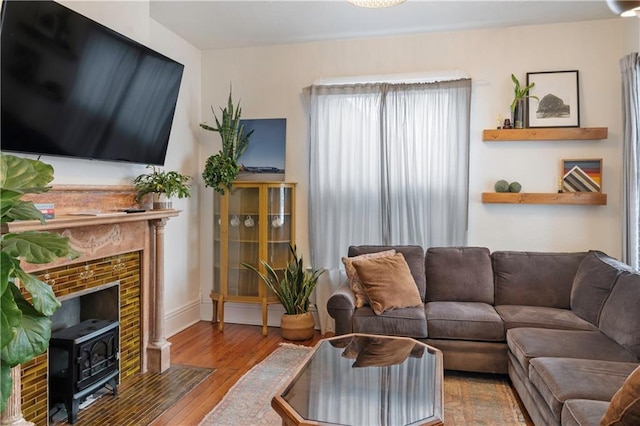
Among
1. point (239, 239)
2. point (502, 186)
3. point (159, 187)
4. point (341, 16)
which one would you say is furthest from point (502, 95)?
point (159, 187)

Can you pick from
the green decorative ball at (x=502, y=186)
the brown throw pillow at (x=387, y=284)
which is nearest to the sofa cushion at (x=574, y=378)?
the brown throw pillow at (x=387, y=284)

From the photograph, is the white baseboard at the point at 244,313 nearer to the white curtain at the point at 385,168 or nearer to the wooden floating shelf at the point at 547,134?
the white curtain at the point at 385,168

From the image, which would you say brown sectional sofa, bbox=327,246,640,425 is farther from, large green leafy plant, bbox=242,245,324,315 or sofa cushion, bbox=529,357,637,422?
large green leafy plant, bbox=242,245,324,315

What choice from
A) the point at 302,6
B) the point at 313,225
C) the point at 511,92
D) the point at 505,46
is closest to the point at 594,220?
the point at 511,92

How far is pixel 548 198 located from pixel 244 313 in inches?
119

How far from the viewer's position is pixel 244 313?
14.7ft

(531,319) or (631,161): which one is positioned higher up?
(631,161)

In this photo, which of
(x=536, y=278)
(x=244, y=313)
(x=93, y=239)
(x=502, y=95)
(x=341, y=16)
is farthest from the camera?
(x=244, y=313)

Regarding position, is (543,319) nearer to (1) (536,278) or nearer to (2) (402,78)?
(1) (536,278)

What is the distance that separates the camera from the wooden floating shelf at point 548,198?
366cm

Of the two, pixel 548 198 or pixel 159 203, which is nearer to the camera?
pixel 159 203

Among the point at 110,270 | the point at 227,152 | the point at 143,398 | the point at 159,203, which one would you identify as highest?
the point at 227,152

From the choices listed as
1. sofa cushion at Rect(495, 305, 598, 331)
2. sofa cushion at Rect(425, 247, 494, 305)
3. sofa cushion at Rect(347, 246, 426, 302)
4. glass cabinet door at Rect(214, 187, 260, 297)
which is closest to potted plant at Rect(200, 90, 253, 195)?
glass cabinet door at Rect(214, 187, 260, 297)

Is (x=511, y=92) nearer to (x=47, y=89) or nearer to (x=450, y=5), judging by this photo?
(x=450, y=5)
